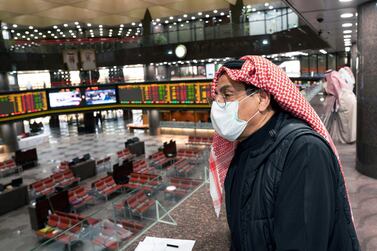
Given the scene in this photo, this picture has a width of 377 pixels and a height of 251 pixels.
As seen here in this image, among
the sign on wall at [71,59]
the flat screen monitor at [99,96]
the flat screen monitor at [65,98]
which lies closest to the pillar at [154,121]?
the flat screen monitor at [99,96]

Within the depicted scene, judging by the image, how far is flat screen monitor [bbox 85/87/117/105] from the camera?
21.2 metres

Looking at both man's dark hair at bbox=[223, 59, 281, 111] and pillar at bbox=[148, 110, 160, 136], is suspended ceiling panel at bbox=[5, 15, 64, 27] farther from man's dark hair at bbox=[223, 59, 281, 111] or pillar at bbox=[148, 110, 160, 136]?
man's dark hair at bbox=[223, 59, 281, 111]

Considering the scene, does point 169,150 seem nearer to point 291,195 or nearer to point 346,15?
point 346,15

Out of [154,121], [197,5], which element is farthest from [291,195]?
[154,121]

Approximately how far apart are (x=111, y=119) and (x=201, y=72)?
16349 mm

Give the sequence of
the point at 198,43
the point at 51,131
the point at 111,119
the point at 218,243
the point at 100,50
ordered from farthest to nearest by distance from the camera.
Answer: the point at 111,119
the point at 51,131
the point at 100,50
the point at 198,43
the point at 218,243

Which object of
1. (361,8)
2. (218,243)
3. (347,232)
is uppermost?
(361,8)

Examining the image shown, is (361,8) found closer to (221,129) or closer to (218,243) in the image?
(218,243)

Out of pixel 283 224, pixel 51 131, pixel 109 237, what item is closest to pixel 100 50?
pixel 51 131

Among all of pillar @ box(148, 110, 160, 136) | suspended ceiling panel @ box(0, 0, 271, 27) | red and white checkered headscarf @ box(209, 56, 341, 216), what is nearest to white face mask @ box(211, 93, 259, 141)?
red and white checkered headscarf @ box(209, 56, 341, 216)

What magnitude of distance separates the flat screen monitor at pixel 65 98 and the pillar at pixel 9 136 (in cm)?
436

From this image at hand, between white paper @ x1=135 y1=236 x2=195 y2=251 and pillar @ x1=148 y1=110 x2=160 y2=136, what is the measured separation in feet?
74.0

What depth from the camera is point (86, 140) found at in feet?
85.2

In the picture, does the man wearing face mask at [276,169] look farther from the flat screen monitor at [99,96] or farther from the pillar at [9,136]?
the pillar at [9,136]
